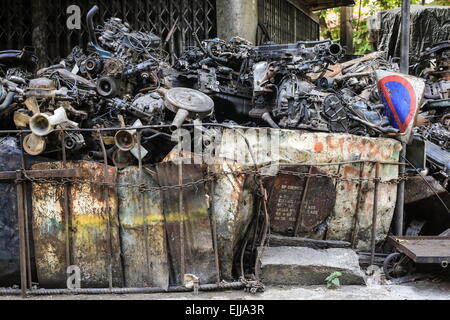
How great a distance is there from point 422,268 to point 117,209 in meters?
3.54

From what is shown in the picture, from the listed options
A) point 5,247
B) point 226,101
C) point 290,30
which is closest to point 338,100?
point 226,101

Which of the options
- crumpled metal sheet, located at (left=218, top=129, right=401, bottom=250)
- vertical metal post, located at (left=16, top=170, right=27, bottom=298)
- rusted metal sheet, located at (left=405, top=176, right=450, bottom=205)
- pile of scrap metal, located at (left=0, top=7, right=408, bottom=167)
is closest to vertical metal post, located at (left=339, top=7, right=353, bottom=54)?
pile of scrap metal, located at (left=0, top=7, right=408, bottom=167)

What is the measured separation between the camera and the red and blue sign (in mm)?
6129

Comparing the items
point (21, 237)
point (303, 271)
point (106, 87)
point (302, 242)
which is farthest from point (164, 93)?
point (303, 271)

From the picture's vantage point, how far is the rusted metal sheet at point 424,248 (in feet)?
16.4

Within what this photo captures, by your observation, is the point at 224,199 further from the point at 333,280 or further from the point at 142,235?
the point at 333,280

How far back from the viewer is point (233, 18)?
32.6ft

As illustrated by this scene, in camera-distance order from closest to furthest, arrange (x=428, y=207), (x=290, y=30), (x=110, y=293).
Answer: (x=110, y=293) < (x=428, y=207) < (x=290, y=30)

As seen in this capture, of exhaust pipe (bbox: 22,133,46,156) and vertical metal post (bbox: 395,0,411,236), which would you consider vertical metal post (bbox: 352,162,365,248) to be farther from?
exhaust pipe (bbox: 22,133,46,156)

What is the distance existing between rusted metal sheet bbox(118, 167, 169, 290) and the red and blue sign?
334 centimetres

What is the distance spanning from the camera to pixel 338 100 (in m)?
6.68

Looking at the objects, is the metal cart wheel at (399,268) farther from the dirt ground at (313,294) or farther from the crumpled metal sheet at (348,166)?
the crumpled metal sheet at (348,166)
